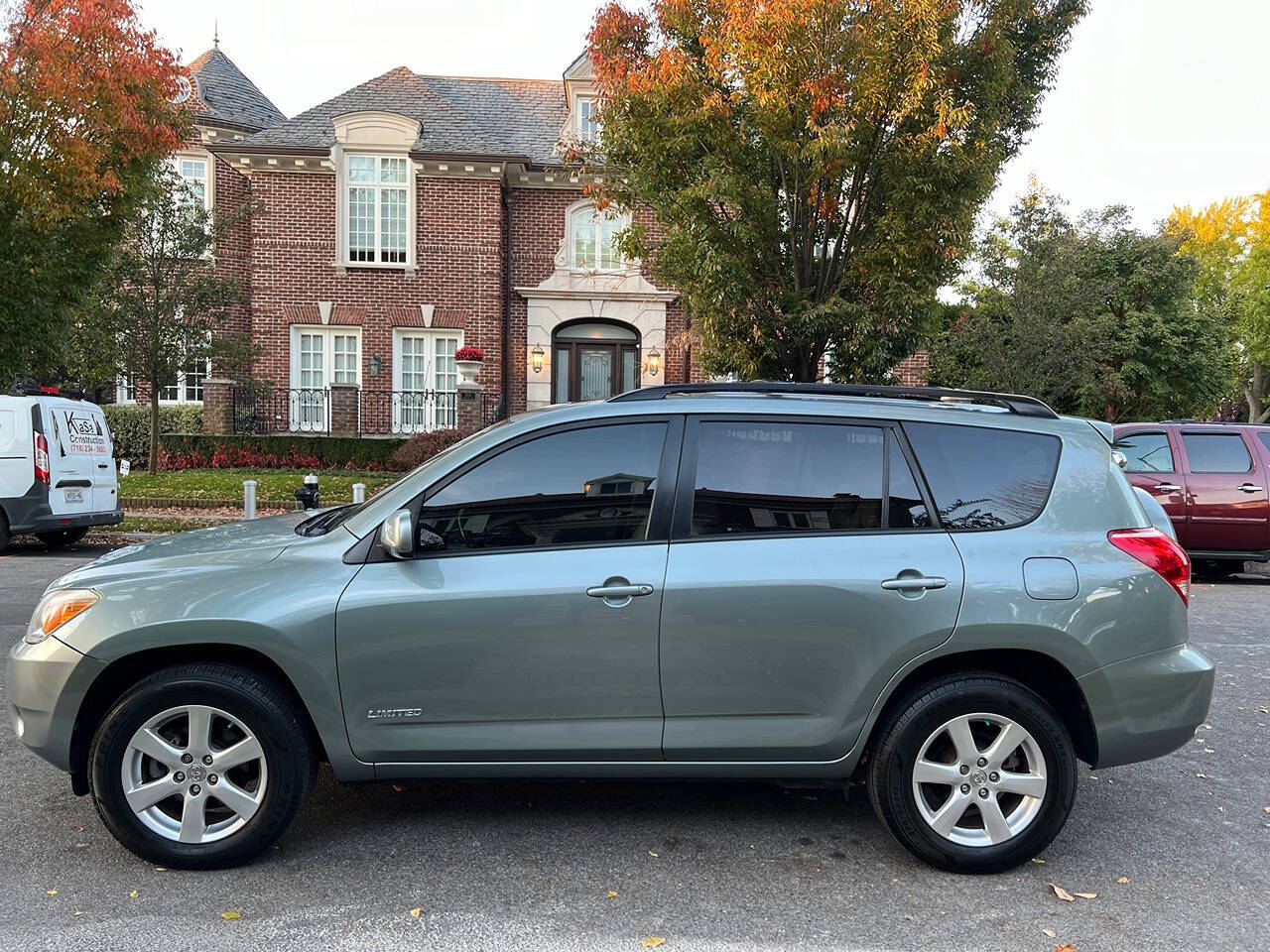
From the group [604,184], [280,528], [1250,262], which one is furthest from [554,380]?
[1250,262]

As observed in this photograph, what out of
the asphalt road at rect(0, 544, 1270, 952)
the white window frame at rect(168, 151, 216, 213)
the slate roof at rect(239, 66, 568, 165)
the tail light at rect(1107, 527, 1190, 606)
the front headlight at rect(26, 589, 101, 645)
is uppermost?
the slate roof at rect(239, 66, 568, 165)

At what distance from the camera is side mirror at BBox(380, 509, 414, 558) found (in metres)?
3.24

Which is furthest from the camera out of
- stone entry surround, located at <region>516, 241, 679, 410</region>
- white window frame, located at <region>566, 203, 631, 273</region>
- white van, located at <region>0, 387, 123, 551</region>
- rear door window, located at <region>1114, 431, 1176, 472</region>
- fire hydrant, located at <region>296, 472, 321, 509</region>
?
white window frame, located at <region>566, 203, 631, 273</region>

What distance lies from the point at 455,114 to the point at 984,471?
834 inches

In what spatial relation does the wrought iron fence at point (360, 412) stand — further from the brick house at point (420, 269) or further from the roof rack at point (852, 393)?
the roof rack at point (852, 393)

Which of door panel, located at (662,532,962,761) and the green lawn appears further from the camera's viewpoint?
the green lawn

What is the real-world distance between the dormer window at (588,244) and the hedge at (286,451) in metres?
6.30

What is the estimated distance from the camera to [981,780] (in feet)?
11.0

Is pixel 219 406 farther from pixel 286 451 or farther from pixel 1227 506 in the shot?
pixel 1227 506

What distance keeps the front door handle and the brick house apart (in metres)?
17.9

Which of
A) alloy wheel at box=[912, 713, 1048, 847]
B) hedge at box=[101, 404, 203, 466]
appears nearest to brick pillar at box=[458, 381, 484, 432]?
hedge at box=[101, 404, 203, 466]

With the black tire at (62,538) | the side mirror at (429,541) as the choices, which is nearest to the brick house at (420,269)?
the black tire at (62,538)

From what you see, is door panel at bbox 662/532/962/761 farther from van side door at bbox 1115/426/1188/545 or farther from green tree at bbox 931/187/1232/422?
green tree at bbox 931/187/1232/422

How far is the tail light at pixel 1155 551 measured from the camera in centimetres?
348
